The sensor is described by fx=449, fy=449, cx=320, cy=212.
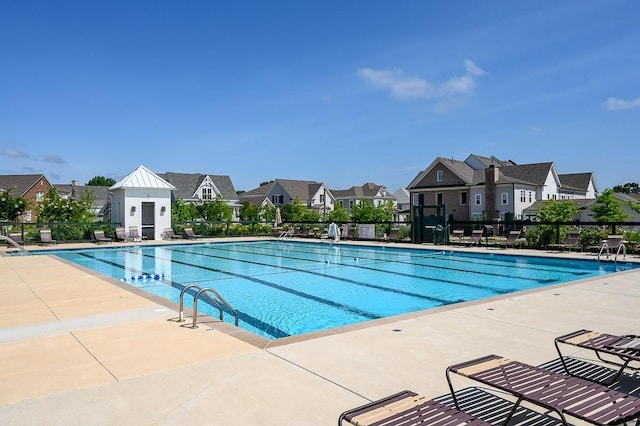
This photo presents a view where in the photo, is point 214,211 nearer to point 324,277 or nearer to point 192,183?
point 192,183

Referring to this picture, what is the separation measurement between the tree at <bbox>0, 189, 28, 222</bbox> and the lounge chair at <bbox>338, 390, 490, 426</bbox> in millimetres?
52320

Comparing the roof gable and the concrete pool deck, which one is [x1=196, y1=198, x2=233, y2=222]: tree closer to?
the roof gable

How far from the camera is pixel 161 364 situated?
4.66 meters

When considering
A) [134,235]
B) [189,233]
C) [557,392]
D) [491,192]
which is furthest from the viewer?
[491,192]

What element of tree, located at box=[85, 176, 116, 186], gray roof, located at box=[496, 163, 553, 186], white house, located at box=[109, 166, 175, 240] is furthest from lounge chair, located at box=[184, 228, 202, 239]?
tree, located at box=[85, 176, 116, 186]

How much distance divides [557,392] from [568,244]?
16848 millimetres

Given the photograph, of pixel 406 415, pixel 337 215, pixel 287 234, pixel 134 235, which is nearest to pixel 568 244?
pixel 287 234

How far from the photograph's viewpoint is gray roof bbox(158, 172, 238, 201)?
52719 millimetres

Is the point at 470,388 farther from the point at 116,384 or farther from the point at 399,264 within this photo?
the point at 399,264

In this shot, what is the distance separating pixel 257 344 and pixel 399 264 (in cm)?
1152

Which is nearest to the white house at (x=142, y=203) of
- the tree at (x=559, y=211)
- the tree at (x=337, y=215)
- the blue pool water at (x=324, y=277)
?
the blue pool water at (x=324, y=277)

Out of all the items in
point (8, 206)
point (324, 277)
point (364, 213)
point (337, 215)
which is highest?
point (8, 206)

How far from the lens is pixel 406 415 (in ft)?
8.43

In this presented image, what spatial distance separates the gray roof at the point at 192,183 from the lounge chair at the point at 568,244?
41.6 metres
